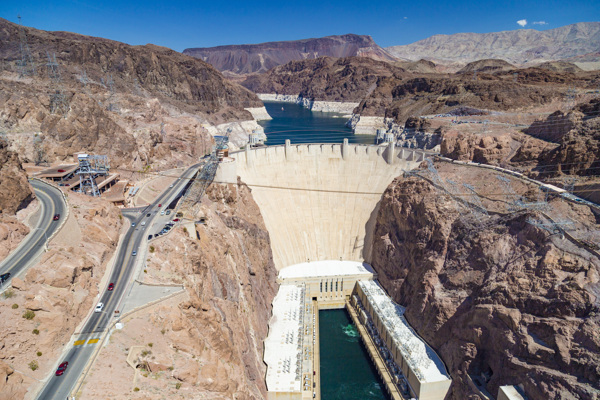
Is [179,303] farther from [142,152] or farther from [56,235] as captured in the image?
[142,152]

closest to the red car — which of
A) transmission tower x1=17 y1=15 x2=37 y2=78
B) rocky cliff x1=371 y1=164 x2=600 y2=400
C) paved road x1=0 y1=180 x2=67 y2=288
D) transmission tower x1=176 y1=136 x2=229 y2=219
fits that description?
paved road x1=0 y1=180 x2=67 y2=288

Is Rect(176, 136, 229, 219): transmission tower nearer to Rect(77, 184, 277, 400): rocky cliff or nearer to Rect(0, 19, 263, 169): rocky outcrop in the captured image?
Rect(77, 184, 277, 400): rocky cliff

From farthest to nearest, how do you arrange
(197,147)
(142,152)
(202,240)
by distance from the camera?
(197,147) → (142,152) → (202,240)

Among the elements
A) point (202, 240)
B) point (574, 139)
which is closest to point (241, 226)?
point (202, 240)

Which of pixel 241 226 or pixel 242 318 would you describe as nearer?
pixel 242 318

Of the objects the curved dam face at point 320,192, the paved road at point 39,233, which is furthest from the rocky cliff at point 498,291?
the paved road at point 39,233

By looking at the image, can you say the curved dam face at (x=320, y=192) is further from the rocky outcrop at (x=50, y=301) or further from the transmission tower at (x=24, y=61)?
the transmission tower at (x=24, y=61)

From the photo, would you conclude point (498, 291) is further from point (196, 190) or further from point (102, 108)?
point (102, 108)
